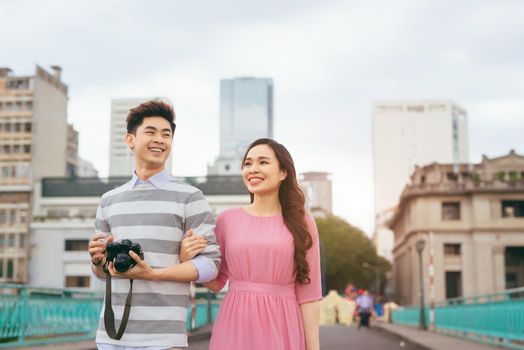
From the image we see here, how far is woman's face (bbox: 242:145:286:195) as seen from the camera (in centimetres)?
400

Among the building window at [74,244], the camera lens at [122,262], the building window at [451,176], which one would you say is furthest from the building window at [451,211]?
the camera lens at [122,262]

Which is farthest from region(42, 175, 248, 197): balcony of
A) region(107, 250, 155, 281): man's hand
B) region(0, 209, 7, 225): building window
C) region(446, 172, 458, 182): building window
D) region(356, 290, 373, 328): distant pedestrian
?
region(107, 250, 155, 281): man's hand

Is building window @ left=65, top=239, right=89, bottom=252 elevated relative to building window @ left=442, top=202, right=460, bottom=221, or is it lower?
lower

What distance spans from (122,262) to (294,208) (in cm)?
121

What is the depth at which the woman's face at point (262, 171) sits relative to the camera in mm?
4004

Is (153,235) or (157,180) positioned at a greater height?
(157,180)

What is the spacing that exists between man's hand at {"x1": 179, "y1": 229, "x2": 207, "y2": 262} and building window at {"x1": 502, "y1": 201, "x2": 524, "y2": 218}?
196 feet

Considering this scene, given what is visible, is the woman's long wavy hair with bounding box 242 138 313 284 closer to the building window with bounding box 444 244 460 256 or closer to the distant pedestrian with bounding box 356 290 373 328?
the distant pedestrian with bounding box 356 290 373 328

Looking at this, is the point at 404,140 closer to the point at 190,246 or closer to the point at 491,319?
the point at 491,319

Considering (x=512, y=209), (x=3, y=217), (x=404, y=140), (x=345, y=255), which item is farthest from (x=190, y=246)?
(x=404, y=140)

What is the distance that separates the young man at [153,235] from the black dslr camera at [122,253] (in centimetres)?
3

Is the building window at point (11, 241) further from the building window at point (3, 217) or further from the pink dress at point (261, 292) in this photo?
the pink dress at point (261, 292)

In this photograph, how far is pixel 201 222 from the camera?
3.47 meters

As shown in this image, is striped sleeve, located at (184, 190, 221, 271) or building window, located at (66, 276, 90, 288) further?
building window, located at (66, 276, 90, 288)
